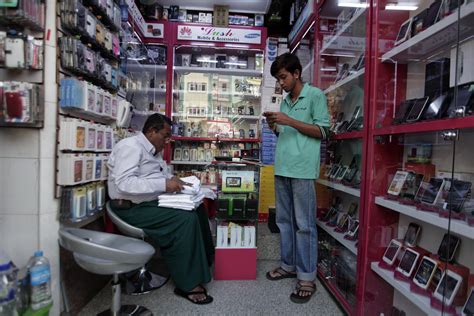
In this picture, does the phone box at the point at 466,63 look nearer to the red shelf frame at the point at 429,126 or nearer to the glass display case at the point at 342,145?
the red shelf frame at the point at 429,126

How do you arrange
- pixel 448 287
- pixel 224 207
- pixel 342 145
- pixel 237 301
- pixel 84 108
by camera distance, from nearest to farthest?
pixel 448 287 < pixel 84 108 < pixel 237 301 < pixel 224 207 < pixel 342 145

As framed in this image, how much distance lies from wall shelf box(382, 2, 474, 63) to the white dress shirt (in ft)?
5.05

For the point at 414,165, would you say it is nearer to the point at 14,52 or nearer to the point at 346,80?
the point at 346,80

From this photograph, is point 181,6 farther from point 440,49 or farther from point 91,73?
point 440,49

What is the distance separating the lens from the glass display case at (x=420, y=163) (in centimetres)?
113

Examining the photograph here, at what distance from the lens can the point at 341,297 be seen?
6.02 ft

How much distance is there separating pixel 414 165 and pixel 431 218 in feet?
1.44

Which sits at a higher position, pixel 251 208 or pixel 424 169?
pixel 424 169

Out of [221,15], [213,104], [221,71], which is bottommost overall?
[213,104]

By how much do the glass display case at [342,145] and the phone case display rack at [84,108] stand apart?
159 cm

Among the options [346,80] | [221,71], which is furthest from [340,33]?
[221,71]

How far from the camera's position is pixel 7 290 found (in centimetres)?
119

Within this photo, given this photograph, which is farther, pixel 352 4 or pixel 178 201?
pixel 352 4

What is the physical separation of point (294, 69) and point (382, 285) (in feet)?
4.72
